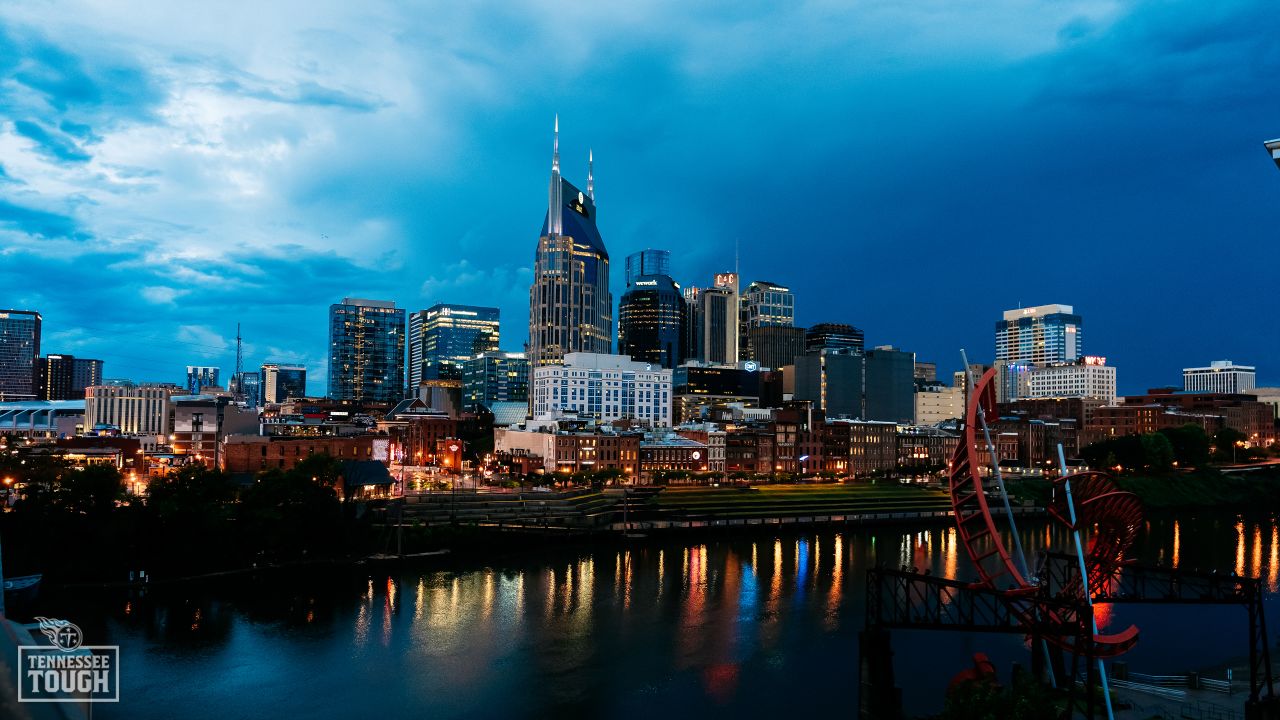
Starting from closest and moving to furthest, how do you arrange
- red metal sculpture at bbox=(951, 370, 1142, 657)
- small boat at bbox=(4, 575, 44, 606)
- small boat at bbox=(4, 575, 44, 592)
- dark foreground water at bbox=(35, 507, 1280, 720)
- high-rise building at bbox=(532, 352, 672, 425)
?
red metal sculpture at bbox=(951, 370, 1142, 657), dark foreground water at bbox=(35, 507, 1280, 720), small boat at bbox=(4, 575, 44, 606), small boat at bbox=(4, 575, 44, 592), high-rise building at bbox=(532, 352, 672, 425)

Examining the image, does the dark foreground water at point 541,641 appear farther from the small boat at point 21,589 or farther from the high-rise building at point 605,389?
the high-rise building at point 605,389

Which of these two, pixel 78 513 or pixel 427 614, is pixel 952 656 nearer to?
pixel 427 614

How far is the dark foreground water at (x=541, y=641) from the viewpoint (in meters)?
37.7

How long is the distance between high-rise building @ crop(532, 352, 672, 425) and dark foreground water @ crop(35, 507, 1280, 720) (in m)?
99.0

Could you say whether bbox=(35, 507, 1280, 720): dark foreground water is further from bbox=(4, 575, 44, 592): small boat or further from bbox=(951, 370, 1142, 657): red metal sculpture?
bbox=(951, 370, 1142, 657): red metal sculpture

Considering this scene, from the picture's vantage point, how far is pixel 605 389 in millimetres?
172875

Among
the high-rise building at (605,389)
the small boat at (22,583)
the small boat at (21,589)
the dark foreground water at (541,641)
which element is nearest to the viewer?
the dark foreground water at (541,641)

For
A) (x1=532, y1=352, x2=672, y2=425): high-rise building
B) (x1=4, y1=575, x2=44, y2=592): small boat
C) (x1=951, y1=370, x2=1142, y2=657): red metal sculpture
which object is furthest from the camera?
(x1=532, y1=352, x2=672, y2=425): high-rise building

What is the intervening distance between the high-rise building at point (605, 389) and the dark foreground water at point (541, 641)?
99.0 meters

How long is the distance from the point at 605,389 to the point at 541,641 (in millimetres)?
126567

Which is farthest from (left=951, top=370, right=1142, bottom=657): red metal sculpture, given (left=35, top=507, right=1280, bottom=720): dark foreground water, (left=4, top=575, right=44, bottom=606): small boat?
(left=4, top=575, right=44, bottom=606): small boat

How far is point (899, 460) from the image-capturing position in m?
142

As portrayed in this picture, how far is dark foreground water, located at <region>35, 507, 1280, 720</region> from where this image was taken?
37688 millimetres

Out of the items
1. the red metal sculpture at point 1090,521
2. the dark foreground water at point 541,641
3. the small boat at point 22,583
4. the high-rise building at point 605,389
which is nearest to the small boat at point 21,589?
the small boat at point 22,583
